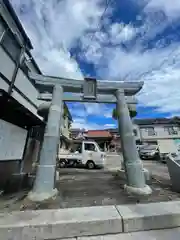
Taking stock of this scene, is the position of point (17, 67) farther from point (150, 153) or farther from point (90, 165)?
point (150, 153)

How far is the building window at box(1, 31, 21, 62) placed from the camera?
6.07 m

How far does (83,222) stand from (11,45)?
24.1 ft

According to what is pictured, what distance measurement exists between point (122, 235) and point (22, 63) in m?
7.94

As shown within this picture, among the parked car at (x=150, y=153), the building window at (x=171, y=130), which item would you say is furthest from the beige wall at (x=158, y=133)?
the parked car at (x=150, y=153)

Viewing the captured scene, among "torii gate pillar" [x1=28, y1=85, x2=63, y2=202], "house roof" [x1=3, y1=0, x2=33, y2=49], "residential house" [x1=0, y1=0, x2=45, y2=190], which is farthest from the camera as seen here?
"house roof" [x1=3, y1=0, x2=33, y2=49]

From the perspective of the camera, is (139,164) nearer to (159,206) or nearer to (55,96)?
(159,206)

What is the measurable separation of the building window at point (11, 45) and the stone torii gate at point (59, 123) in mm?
2339

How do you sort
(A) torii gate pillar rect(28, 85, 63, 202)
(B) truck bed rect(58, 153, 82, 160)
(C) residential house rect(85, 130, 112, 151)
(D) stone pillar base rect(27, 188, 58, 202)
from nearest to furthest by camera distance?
(D) stone pillar base rect(27, 188, 58, 202) < (A) torii gate pillar rect(28, 85, 63, 202) < (B) truck bed rect(58, 153, 82, 160) < (C) residential house rect(85, 130, 112, 151)

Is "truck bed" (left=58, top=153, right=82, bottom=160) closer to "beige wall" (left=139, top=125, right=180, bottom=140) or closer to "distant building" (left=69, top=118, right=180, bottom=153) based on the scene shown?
"distant building" (left=69, top=118, right=180, bottom=153)

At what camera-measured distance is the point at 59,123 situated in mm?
4641

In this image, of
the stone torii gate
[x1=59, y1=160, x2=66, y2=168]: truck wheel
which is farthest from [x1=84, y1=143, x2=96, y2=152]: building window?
the stone torii gate

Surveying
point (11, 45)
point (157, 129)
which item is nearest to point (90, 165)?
point (11, 45)

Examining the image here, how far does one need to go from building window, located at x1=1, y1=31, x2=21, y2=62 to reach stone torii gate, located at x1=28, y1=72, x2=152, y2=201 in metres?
2.34

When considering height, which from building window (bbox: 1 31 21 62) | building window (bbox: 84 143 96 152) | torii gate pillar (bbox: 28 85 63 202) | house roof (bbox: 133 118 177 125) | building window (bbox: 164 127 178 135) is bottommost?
torii gate pillar (bbox: 28 85 63 202)
